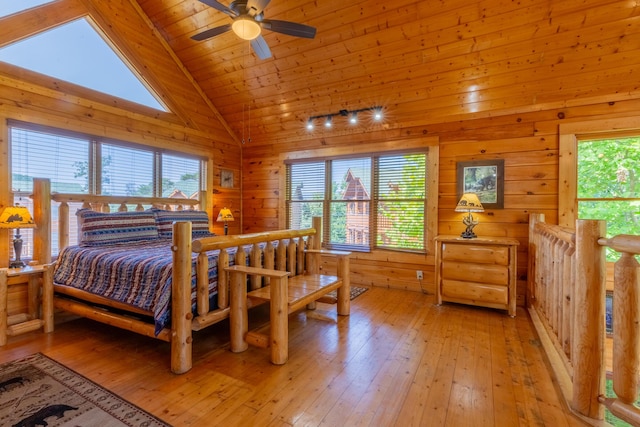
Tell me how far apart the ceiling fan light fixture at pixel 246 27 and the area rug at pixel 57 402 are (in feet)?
9.03

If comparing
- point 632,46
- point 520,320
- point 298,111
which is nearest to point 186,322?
point 520,320

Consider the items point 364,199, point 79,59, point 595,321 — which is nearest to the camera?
point 595,321

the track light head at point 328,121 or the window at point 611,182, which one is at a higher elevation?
the track light head at point 328,121

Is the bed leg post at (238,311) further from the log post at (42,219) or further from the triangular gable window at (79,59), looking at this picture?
the triangular gable window at (79,59)

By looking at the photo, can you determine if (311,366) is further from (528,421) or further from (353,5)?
(353,5)

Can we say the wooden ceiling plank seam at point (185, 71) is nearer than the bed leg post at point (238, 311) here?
No

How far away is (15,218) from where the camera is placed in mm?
2627

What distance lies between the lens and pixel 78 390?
187 centimetres

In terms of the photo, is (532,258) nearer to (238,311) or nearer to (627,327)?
(627,327)

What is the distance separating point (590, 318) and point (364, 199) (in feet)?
10.7

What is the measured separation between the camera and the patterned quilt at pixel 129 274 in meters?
2.19

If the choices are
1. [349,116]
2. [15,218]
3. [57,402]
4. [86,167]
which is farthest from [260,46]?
[57,402]

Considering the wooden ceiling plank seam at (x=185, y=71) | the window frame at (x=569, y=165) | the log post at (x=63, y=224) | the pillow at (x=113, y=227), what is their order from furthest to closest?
the wooden ceiling plank seam at (x=185, y=71) < the window frame at (x=569, y=165) < the log post at (x=63, y=224) < the pillow at (x=113, y=227)

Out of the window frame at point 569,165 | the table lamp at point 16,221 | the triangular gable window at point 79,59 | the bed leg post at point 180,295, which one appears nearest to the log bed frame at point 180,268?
the bed leg post at point 180,295
